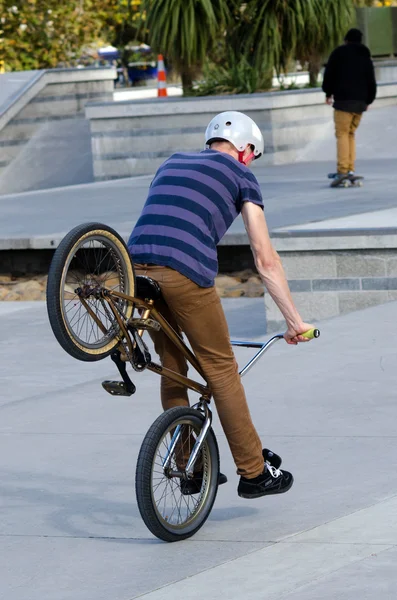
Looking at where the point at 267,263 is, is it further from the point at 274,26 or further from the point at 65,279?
the point at 274,26

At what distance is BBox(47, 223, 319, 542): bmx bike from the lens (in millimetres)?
4551

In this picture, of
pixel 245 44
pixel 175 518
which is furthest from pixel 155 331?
pixel 245 44

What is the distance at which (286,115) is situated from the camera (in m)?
18.2

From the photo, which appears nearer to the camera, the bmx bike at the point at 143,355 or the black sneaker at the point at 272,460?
the bmx bike at the point at 143,355

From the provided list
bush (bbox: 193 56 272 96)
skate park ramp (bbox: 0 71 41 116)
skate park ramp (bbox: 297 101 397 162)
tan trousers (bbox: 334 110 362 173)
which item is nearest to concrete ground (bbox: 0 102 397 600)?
tan trousers (bbox: 334 110 362 173)

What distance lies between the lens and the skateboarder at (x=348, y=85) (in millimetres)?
14711

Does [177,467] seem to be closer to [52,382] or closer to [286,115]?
[52,382]

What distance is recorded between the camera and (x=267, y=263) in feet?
15.9

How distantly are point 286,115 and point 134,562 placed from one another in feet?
46.1

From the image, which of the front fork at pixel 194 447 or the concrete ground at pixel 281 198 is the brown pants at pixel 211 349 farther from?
the concrete ground at pixel 281 198

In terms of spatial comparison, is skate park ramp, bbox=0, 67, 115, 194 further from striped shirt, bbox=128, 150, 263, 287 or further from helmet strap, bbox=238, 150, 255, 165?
striped shirt, bbox=128, 150, 263, 287

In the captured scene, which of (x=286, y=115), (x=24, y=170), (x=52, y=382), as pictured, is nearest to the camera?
(x=52, y=382)

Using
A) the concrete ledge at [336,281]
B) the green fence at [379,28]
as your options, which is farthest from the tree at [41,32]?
the concrete ledge at [336,281]

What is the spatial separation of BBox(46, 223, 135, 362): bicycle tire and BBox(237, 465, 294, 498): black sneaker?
2.58 ft
